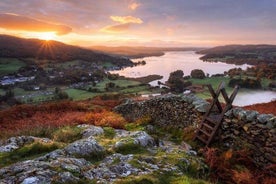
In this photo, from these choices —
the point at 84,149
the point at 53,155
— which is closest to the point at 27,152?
the point at 53,155

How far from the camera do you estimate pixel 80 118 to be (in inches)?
663

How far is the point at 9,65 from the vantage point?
146 m

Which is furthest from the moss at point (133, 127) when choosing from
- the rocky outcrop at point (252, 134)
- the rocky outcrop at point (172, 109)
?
the rocky outcrop at point (252, 134)

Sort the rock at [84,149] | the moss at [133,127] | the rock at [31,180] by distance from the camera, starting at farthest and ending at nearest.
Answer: the moss at [133,127] < the rock at [84,149] < the rock at [31,180]

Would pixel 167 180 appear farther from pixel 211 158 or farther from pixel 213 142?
pixel 213 142

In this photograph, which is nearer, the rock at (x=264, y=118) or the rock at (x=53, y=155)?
the rock at (x=53, y=155)

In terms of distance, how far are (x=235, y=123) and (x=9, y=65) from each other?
513 feet

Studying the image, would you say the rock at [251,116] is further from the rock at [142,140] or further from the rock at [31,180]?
the rock at [31,180]

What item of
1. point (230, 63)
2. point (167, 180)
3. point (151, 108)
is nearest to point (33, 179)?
point (167, 180)

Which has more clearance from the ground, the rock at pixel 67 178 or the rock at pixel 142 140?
the rock at pixel 67 178

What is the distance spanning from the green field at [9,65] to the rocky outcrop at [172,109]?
408 feet

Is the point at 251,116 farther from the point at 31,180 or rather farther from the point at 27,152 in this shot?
the point at 27,152

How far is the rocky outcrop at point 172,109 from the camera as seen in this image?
1361cm

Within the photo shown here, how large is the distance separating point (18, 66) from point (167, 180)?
157428 millimetres
